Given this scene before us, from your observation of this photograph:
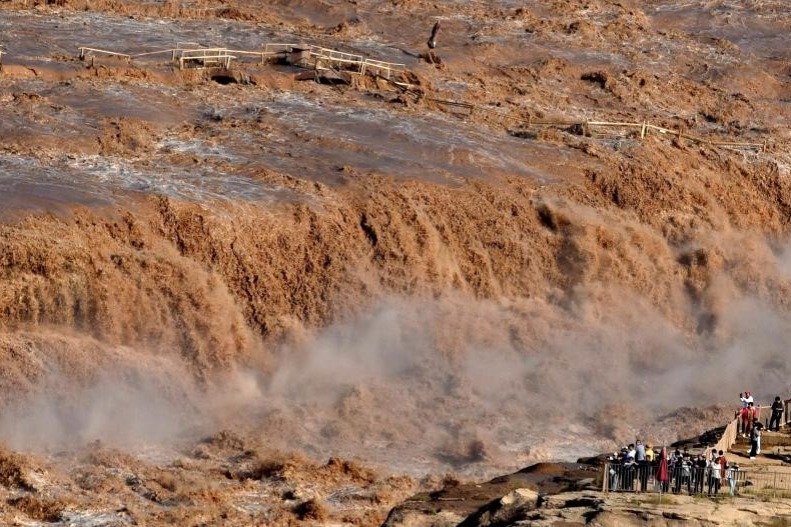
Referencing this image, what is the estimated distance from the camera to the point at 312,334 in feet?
145

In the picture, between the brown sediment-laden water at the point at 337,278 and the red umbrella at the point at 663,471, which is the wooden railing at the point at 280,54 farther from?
the red umbrella at the point at 663,471

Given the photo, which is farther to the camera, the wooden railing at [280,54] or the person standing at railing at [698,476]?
the wooden railing at [280,54]

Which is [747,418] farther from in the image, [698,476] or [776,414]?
[698,476]

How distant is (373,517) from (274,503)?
1.96m

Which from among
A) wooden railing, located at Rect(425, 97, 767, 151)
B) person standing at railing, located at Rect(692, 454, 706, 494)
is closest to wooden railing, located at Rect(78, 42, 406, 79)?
wooden railing, located at Rect(425, 97, 767, 151)

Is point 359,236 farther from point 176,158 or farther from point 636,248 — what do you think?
point 636,248

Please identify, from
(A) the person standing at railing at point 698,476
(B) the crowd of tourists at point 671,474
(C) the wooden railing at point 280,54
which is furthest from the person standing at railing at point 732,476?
(C) the wooden railing at point 280,54

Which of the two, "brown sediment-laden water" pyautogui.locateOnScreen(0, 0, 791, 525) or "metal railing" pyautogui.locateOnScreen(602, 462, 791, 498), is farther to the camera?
"brown sediment-laden water" pyautogui.locateOnScreen(0, 0, 791, 525)

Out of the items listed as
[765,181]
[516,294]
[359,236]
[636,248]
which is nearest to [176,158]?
[359,236]

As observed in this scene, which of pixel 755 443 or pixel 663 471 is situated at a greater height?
pixel 663 471

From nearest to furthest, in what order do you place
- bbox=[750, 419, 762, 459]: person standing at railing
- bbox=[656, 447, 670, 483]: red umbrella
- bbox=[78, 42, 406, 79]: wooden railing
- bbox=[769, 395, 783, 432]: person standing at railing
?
bbox=[656, 447, 670, 483]: red umbrella < bbox=[750, 419, 762, 459]: person standing at railing < bbox=[769, 395, 783, 432]: person standing at railing < bbox=[78, 42, 406, 79]: wooden railing

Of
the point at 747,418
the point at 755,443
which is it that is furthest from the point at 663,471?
the point at 747,418

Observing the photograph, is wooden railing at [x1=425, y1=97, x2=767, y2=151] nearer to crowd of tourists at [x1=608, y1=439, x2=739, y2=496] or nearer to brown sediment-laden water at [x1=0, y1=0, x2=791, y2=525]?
brown sediment-laden water at [x1=0, y1=0, x2=791, y2=525]

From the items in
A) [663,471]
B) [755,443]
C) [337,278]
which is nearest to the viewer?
[663,471]
